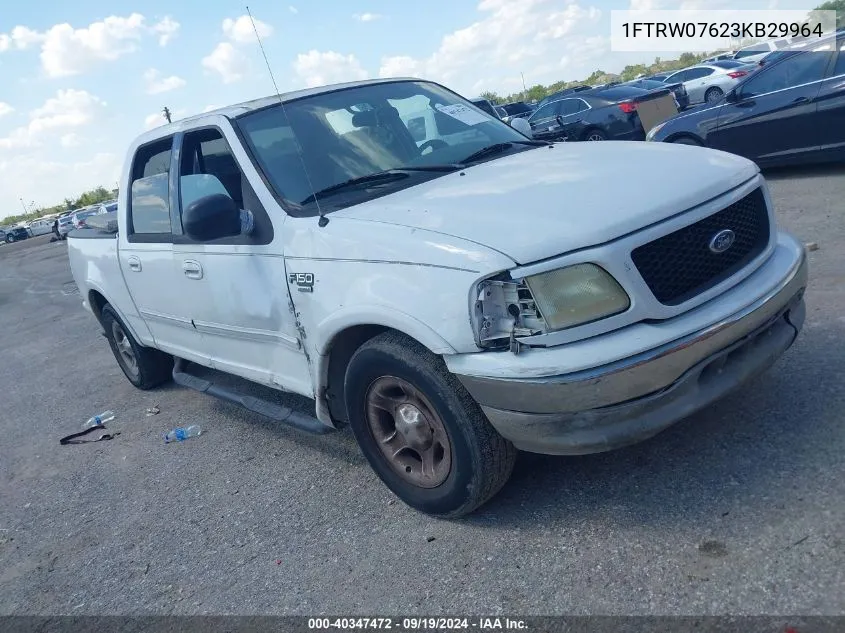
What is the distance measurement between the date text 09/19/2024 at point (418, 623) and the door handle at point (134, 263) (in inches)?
116

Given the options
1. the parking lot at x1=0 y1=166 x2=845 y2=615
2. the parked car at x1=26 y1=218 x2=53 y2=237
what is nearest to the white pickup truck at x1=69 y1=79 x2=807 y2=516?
the parking lot at x1=0 y1=166 x2=845 y2=615

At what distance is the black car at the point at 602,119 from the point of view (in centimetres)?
1392

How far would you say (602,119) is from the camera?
14.2 meters

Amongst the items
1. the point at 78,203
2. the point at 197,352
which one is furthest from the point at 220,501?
the point at 78,203

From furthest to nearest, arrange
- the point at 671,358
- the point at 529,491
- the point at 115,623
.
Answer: the point at 529,491 < the point at 115,623 < the point at 671,358

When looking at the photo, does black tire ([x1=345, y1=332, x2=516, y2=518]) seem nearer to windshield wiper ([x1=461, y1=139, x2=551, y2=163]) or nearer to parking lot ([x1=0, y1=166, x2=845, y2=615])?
parking lot ([x1=0, y1=166, x2=845, y2=615])

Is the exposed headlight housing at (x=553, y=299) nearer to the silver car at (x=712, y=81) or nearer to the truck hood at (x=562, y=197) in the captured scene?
the truck hood at (x=562, y=197)

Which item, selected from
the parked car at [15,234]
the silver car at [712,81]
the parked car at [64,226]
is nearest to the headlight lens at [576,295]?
the silver car at [712,81]

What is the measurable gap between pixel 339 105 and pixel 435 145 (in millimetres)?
588

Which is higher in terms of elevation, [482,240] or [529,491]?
[482,240]

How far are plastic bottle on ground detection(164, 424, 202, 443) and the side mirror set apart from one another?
77.0 inches

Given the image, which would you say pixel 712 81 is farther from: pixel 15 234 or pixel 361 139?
pixel 15 234

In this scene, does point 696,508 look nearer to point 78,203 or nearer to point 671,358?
point 671,358

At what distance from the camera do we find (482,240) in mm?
2709
